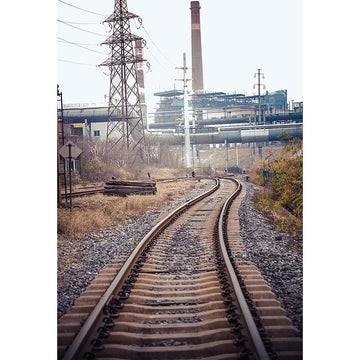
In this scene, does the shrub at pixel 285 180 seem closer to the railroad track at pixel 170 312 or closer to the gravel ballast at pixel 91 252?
the railroad track at pixel 170 312

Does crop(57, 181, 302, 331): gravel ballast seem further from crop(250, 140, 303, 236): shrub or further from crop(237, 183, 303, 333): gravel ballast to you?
crop(250, 140, 303, 236): shrub

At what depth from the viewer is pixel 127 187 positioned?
4699mm

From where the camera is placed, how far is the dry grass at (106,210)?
12.6 ft

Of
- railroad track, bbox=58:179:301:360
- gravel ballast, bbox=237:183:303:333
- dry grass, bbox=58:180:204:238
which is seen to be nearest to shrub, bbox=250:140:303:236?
gravel ballast, bbox=237:183:303:333

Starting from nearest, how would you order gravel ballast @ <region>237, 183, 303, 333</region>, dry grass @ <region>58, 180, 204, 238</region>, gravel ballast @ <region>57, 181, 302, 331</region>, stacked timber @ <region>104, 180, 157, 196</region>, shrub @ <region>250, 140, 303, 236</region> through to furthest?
gravel ballast @ <region>237, 183, 303, 333</region> < gravel ballast @ <region>57, 181, 302, 331</region> < shrub @ <region>250, 140, 303, 236</region> < dry grass @ <region>58, 180, 204, 238</region> < stacked timber @ <region>104, 180, 157, 196</region>

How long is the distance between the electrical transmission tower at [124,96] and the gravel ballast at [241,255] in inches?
39.7

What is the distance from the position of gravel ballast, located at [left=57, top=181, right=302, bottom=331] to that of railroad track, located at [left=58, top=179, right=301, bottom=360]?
0.50 feet

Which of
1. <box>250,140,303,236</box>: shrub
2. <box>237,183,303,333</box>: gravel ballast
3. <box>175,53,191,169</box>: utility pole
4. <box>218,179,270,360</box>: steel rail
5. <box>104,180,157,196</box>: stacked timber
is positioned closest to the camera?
<box>218,179,270,360</box>: steel rail

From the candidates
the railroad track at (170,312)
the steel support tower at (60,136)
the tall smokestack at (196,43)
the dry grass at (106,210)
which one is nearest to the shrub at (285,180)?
the railroad track at (170,312)

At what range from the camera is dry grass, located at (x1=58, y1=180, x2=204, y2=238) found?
3.84 metres

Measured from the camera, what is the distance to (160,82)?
14.2 ft

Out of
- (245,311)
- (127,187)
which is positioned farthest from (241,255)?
(127,187)

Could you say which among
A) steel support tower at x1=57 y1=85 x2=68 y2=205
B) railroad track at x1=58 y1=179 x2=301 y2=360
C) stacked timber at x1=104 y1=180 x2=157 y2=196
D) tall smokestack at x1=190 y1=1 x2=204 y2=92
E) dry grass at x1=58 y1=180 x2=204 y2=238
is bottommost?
railroad track at x1=58 y1=179 x2=301 y2=360

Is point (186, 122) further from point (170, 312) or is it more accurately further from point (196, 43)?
point (170, 312)
